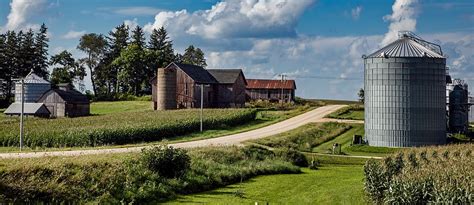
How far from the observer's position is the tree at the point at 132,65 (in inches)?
3905

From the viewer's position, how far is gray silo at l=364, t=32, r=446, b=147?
159 feet

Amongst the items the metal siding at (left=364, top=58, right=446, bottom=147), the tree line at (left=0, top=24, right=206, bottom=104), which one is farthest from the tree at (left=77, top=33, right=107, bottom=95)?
the metal siding at (left=364, top=58, right=446, bottom=147)

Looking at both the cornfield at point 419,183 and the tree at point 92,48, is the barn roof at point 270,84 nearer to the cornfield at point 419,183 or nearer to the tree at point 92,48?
→ the tree at point 92,48

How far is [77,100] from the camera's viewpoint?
229 ft

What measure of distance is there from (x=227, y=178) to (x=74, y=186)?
9350 mm

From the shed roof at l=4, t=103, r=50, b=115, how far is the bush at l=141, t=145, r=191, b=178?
4043cm

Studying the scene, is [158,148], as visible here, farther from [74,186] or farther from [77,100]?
[77,100]

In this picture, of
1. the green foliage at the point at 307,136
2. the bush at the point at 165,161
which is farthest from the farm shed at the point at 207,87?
the bush at the point at 165,161

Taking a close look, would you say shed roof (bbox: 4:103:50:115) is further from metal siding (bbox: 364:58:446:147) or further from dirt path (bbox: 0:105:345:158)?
metal siding (bbox: 364:58:446:147)

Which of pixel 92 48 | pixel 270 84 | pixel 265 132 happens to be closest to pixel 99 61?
pixel 92 48

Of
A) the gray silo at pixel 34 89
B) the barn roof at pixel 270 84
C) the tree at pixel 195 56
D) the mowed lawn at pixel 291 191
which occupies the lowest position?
the mowed lawn at pixel 291 191

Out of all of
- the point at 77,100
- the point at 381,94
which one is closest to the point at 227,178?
the point at 381,94

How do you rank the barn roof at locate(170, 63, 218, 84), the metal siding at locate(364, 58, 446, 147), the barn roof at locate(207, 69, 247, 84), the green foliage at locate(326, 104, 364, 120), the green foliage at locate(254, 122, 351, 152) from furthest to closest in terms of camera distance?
the barn roof at locate(207, 69, 247, 84), the barn roof at locate(170, 63, 218, 84), the green foliage at locate(326, 104, 364, 120), the metal siding at locate(364, 58, 446, 147), the green foliage at locate(254, 122, 351, 152)

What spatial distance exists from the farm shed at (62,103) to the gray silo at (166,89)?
1055 cm
